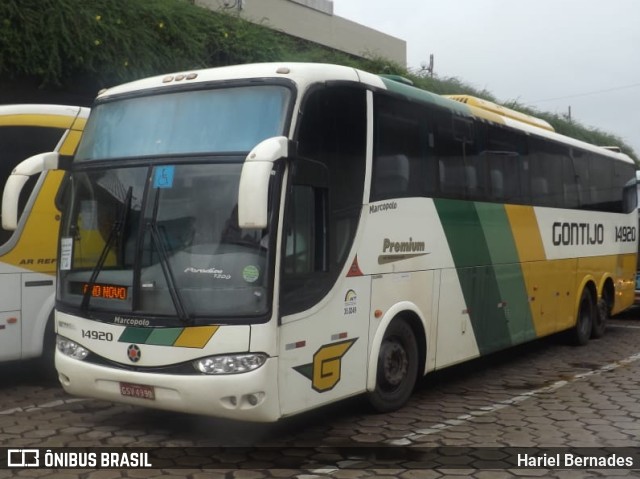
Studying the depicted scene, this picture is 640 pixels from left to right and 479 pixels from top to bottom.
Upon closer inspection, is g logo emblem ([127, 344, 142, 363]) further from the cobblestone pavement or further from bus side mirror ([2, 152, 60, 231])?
bus side mirror ([2, 152, 60, 231])

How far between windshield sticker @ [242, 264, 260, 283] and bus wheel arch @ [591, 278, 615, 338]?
8798mm

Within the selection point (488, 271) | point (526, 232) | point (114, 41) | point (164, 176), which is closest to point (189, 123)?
point (164, 176)

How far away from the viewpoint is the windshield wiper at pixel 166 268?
233 inches

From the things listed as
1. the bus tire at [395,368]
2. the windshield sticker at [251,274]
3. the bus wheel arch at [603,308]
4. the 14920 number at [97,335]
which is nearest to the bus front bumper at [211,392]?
the 14920 number at [97,335]

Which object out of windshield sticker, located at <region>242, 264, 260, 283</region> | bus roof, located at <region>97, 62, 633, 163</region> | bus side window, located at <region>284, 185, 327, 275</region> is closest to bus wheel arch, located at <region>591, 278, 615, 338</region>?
bus roof, located at <region>97, 62, 633, 163</region>

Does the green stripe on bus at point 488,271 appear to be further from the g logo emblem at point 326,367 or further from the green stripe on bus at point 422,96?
the g logo emblem at point 326,367

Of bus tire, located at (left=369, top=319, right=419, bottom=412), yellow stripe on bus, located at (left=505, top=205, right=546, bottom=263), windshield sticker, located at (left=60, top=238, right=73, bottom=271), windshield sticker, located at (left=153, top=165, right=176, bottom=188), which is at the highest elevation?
windshield sticker, located at (left=153, top=165, right=176, bottom=188)

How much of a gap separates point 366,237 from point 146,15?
27.5ft

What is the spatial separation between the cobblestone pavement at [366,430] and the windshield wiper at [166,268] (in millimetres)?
1120

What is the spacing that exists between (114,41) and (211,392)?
8.60 meters

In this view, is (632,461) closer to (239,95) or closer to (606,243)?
(239,95)

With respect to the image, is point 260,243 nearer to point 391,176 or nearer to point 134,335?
point 134,335

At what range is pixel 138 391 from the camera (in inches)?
240

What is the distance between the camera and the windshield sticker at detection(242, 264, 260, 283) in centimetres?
583
